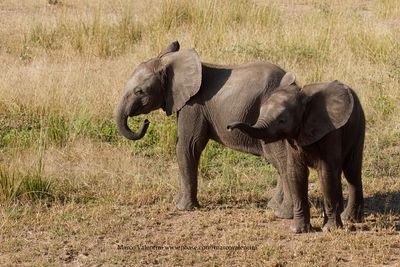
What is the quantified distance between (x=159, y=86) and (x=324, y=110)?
1662mm

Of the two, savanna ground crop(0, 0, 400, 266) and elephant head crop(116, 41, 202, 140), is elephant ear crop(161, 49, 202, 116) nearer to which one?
elephant head crop(116, 41, 202, 140)

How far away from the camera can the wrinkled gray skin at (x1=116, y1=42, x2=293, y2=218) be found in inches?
288

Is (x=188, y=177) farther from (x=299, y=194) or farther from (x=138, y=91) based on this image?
(x=299, y=194)

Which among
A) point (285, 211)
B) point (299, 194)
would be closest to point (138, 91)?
point (285, 211)

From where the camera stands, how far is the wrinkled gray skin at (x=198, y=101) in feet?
24.0

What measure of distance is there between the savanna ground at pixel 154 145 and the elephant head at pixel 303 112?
0.82m

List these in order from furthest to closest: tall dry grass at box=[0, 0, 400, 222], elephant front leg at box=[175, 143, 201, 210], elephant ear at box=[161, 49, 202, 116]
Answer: tall dry grass at box=[0, 0, 400, 222] → elephant front leg at box=[175, 143, 201, 210] → elephant ear at box=[161, 49, 202, 116]

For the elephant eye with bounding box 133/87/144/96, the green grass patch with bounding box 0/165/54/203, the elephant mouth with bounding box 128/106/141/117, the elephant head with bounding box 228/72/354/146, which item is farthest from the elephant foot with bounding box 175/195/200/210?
the elephant head with bounding box 228/72/354/146

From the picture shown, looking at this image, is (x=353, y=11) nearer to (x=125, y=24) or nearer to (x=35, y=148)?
(x=125, y=24)

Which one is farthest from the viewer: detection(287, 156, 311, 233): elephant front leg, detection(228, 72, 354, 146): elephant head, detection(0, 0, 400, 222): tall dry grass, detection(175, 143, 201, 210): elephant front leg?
detection(0, 0, 400, 222): tall dry grass

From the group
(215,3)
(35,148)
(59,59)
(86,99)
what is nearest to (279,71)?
(35,148)

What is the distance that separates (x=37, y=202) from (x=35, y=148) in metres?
1.23

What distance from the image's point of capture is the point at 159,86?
768 centimetres

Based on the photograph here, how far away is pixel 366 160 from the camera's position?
8859 mm
